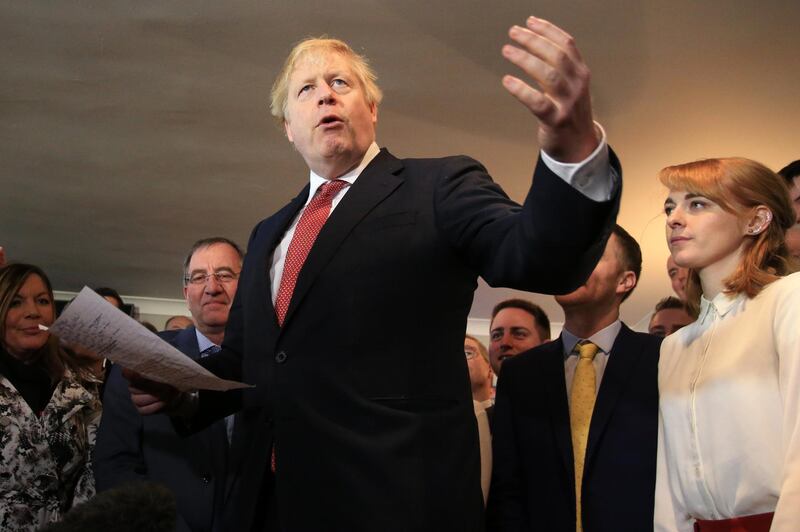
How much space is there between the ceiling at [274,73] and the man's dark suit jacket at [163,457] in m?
2.65

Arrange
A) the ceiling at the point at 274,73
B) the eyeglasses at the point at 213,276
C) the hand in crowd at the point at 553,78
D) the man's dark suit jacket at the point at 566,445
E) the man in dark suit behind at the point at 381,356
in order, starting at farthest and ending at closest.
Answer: the ceiling at the point at 274,73 → the eyeglasses at the point at 213,276 → the man's dark suit jacket at the point at 566,445 → the man in dark suit behind at the point at 381,356 → the hand in crowd at the point at 553,78

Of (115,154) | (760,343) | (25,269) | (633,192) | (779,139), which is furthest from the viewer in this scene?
(633,192)

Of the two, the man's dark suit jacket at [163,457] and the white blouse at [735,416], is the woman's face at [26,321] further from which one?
the white blouse at [735,416]

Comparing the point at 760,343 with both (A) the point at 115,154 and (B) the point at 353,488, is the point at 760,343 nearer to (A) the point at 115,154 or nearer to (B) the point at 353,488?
(B) the point at 353,488

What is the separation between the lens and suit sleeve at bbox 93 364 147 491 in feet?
7.98

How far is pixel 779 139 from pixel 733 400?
5.24 m

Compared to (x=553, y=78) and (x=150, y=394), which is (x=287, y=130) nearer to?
(x=150, y=394)

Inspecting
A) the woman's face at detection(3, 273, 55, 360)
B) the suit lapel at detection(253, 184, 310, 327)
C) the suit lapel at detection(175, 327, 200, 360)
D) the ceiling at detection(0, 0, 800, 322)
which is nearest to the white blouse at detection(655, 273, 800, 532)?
the suit lapel at detection(253, 184, 310, 327)

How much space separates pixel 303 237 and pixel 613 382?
941 millimetres

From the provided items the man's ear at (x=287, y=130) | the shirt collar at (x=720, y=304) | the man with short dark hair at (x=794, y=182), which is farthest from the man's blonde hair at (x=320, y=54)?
the man with short dark hair at (x=794, y=182)

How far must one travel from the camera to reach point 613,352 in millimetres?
2191

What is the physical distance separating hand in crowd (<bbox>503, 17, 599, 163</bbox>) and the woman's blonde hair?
0.84m

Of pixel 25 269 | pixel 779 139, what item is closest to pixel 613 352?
pixel 25 269

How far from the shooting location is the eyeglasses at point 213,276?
112 inches
